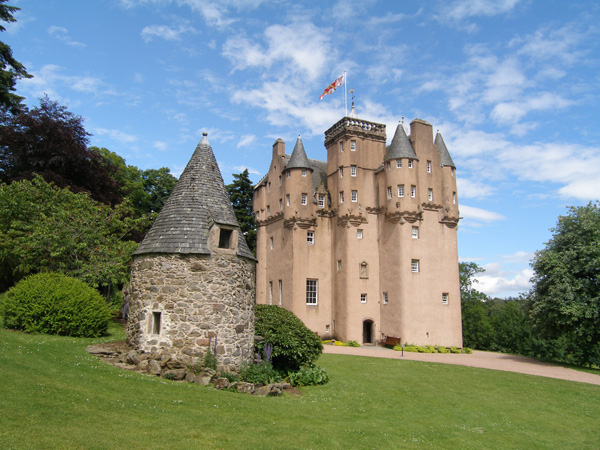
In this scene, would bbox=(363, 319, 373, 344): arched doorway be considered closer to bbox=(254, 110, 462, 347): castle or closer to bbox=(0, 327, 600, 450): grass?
bbox=(254, 110, 462, 347): castle

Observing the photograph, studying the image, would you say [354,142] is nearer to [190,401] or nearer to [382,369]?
[382,369]

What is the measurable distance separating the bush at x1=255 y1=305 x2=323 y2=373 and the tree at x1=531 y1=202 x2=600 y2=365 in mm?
15638

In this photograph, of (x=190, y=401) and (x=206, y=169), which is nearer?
(x=190, y=401)

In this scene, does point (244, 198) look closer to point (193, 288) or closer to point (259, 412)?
point (193, 288)

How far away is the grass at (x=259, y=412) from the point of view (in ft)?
26.5

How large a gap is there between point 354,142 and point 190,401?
28822 millimetres

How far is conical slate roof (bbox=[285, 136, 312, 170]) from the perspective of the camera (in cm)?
3628

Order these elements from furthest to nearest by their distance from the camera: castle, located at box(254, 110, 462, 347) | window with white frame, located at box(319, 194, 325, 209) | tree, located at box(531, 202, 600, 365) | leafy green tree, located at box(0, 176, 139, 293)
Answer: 1. window with white frame, located at box(319, 194, 325, 209)
2. castle, located at box(254, 110, 462, 347)
3. tree, located at box(531, 202, 600, 365)
4. leafy green tree, located at box(0, 176, 139, 293)

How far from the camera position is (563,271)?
24984mm

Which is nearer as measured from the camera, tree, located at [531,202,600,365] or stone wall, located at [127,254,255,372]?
stone wall, located at [127,254,255,372]

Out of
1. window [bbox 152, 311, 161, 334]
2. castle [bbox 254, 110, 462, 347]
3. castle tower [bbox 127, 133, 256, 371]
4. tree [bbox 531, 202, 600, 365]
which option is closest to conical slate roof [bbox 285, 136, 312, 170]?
castle [bbox 254, 110, 462, 347]

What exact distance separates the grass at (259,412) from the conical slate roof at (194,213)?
13.8 feet

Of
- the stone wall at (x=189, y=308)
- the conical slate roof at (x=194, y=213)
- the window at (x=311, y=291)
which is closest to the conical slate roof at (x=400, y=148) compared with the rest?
the window at (x=311, y=291)

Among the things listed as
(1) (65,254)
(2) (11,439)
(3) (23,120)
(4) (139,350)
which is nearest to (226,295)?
(4) (139,350)
